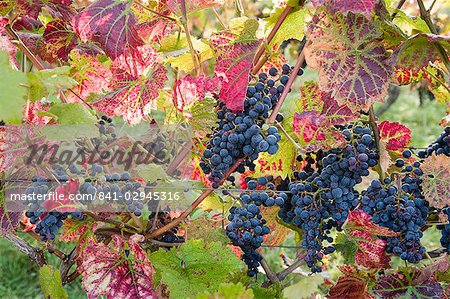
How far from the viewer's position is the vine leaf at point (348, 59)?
2.49 feet

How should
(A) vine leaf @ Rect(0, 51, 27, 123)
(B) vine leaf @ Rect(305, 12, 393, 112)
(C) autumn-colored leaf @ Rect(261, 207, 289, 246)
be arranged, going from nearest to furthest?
(A) vine leaf @ Rect(0, 51, 27, 123) → (B) vine leaf @ Rect(305, 12, 393, 112) → (C) autumn-colored leaf @ Rect(261, 207, 289, 246)

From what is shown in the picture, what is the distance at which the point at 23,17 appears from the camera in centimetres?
106

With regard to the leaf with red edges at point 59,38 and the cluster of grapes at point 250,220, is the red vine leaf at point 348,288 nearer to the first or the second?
the cluster of grapes at point 250,220

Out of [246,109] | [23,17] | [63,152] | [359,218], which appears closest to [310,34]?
[246,109]

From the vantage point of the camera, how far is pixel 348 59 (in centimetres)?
77

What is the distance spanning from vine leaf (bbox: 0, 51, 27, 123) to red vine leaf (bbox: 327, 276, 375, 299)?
0.50m

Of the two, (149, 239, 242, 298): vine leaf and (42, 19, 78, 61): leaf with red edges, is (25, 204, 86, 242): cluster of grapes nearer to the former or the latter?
(149, 239, 242, 298): vine leaf

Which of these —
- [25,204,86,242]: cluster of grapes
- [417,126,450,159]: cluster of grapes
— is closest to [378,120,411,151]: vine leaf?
[417,126,450,159]: cluster of grapes

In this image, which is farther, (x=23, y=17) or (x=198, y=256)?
(x=23, y=17)

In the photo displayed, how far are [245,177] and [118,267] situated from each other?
256 millimetres

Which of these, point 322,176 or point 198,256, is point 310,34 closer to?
point 322,176

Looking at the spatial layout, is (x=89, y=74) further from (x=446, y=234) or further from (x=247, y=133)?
(x=446, y=234)

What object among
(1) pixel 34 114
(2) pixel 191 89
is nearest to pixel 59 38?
(1) pixel 34 114

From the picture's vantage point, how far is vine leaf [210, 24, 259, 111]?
0.80 m
